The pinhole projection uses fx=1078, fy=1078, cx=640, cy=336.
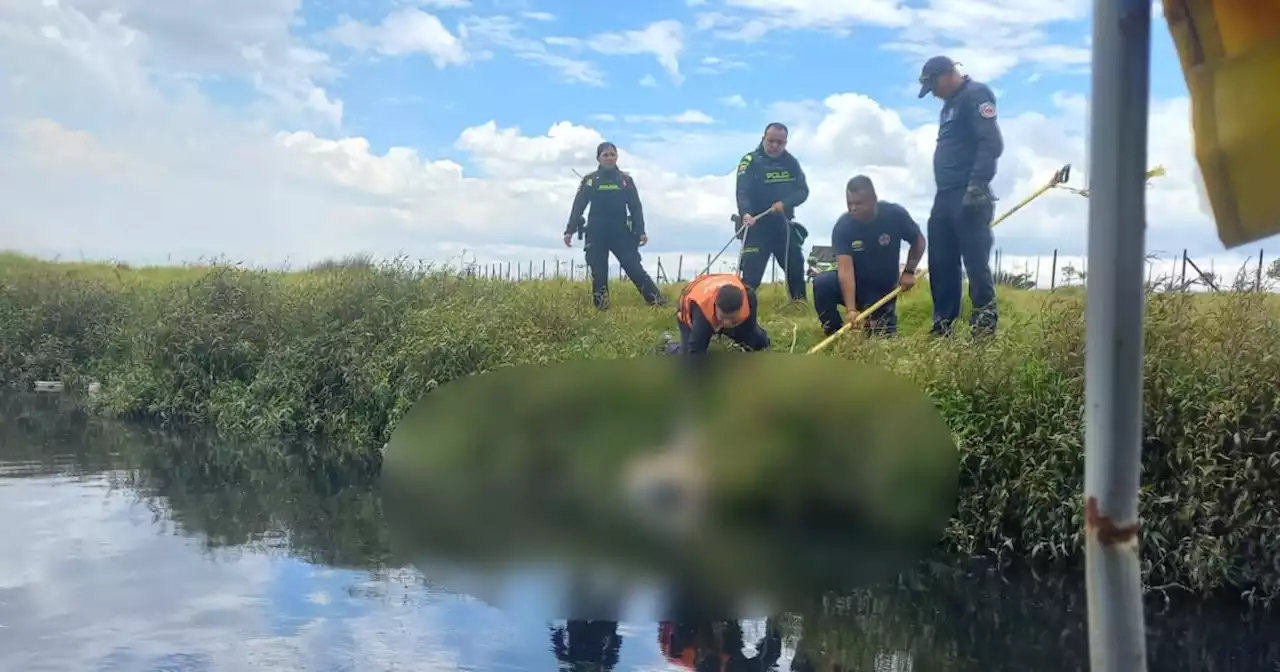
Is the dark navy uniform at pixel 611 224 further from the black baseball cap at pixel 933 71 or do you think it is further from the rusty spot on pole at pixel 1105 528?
the rusty spot on pole at pixel 1105 528

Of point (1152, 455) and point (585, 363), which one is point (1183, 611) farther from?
point (585, 363)

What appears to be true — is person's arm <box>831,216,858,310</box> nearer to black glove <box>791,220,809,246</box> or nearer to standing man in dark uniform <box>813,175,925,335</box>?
standing man in dark uniform <box>813,175,925,335</box>

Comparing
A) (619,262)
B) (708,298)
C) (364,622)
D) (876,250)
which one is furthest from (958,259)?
(364,622)

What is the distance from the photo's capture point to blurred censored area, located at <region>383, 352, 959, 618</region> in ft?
7.34

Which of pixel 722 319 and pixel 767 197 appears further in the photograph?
pixel 767 197

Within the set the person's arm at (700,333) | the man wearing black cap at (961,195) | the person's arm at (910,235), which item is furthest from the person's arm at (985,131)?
the person's arm at (700,333)

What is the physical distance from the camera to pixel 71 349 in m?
19.1

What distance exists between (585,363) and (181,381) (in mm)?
14809

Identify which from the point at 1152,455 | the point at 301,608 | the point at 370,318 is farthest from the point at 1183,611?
the point at 370,318

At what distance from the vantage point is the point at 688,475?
7.38ft

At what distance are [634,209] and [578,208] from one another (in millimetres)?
633

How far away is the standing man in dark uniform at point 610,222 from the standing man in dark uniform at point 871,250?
388 centimetres

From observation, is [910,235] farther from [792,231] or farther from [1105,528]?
[1105,528]

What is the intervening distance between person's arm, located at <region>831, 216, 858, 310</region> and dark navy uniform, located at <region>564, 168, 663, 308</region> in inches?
155
